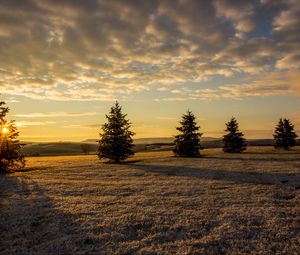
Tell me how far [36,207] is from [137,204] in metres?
6.39

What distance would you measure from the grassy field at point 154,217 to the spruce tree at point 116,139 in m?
23.4

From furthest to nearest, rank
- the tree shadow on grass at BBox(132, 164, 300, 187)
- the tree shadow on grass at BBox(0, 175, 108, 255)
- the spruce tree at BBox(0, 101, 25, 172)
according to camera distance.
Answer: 1. the spruce tree at BBox(0, 101, 25, 172)
2. the tree shadow on grass at BBox(132, 164, 300, 187)
3. the tree shadow on grass at BBox(0, 175, 108, 255)

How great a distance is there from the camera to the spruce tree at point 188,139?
61.7 metres

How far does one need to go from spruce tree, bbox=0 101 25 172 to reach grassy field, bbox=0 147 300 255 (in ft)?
52.0

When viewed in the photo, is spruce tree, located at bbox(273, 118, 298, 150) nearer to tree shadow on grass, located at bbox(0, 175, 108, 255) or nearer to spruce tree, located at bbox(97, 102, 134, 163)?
spruce tree, located at bbox(97, 102, 134, 163)

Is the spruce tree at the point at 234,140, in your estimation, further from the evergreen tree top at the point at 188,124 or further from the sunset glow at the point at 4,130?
the sunset glow at the point at 4,130

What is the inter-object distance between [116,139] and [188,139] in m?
14.6

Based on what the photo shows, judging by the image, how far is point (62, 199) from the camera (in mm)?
23797

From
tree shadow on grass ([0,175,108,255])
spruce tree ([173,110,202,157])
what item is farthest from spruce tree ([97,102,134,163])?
tree shadow on grass ([0,175,108,255])

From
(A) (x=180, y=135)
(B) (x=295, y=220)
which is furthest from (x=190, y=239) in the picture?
(A) (x=180, y=135)

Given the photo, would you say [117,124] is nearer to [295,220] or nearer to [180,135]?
[180,135]

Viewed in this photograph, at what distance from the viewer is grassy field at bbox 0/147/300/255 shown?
14.3m

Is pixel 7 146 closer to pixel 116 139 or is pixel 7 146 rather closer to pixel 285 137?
pixel 116 139

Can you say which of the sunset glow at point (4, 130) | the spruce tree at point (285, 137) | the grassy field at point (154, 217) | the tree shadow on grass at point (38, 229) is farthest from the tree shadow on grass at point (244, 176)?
the spruce tree at point (285, 137)
